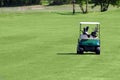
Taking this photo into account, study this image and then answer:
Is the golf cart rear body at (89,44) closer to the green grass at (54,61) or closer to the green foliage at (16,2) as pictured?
the green grass at (54,61)

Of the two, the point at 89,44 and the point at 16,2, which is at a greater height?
the point at 89,44

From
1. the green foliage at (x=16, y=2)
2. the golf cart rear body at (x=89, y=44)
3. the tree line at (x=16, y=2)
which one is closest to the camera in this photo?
the golf cart rear body at (x=89, y=44)

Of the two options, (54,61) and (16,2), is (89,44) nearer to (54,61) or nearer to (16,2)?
(54,61)

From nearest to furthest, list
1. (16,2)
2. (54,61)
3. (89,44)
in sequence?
(54,61) → (89,44) → (16,2)

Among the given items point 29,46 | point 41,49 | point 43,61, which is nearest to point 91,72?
point 43,61

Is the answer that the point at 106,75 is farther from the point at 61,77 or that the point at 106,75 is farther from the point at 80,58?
the point at 80,58

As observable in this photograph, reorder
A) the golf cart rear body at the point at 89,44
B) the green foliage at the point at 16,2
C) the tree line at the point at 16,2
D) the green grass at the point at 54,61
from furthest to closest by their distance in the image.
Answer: the green foliage at the point at 16,2, the tree line at the point at 16,2, the golf cart rear body at the point at 89,44, the green grass at the point at 54,61

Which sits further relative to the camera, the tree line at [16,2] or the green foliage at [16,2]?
the green foliage at [16,2]

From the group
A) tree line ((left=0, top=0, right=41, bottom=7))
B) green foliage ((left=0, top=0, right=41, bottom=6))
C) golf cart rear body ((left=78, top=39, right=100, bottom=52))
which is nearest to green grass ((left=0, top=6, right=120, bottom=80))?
golf cart rear body ((left=78, top=39, right=100, bottom=52))

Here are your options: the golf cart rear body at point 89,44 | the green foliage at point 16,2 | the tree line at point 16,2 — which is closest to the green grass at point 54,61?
the golf cart rear body at point 89,44

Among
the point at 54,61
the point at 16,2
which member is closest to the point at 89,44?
the point at 54,61

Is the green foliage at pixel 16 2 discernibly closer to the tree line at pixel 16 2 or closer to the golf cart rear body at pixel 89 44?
the tree line at pixel 16 2

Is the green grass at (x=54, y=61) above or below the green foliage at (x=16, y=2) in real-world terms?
above

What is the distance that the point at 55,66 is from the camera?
18062 mm
